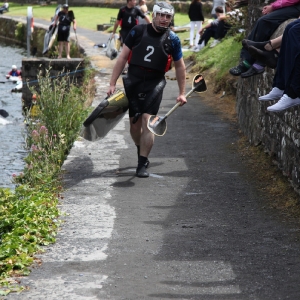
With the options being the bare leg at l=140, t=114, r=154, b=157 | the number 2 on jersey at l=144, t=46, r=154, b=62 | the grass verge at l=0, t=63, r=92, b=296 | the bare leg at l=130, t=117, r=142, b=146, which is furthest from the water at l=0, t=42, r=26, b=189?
the number 2 on jersey at l=144, t=46, r=154, b=62

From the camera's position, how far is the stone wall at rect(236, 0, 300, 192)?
7.55 meters

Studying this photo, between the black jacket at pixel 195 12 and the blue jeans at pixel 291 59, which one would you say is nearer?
the blue jeans at pixel 291 59

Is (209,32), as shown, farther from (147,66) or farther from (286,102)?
(286,102)

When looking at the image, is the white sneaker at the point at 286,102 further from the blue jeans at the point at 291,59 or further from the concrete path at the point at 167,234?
the concrete path at the point at 167,234

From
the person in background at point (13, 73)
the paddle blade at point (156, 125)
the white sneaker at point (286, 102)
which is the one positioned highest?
the white sneaker at point (286, 102)

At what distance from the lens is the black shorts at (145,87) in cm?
873

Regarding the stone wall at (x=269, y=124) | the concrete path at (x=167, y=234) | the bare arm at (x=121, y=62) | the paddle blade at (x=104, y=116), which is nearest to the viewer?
the concrete path at (x=167, y=234)

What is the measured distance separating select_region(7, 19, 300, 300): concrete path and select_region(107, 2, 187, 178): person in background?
0.50 meters

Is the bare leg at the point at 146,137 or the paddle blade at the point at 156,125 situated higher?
the paddle blade at the point at 156,125

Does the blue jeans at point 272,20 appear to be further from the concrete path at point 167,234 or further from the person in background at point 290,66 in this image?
the concrete path at point 167,234

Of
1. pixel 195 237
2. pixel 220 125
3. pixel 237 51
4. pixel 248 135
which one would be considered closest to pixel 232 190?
pixel 195 237

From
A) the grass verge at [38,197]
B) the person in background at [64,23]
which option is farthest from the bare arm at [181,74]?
the person in background at [64,23]

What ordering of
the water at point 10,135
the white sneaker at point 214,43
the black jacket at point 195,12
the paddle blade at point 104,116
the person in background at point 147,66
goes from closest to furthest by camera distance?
the person in background at point 147,66
the paddle blade at point 104,116
the water at point 10,135
the white sneaker at point 214,43
the black jacket at point 195,12

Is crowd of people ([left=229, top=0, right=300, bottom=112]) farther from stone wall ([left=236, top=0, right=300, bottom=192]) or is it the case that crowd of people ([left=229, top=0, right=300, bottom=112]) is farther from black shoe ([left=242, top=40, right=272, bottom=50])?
stone wall ([left=236, top=0, right=300, bottom=192])
